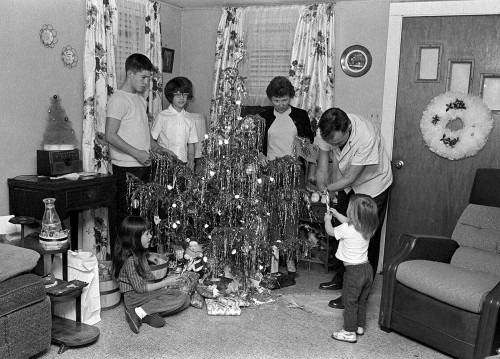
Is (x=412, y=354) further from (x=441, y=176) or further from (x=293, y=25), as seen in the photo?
(x=293, y=25)

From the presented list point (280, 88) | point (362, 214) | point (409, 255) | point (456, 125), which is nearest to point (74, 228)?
point (280, 88)

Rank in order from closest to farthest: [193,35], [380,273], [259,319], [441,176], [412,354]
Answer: [412,354], [259,319], [441,176], [380,273], [193,35]

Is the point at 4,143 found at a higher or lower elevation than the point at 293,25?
lower

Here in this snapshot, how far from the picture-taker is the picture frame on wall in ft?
16.0

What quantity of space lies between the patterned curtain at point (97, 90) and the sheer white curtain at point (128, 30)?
0.15 m

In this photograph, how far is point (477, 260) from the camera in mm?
3213

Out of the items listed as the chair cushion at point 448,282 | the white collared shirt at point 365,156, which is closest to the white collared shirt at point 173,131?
the white collared shirt at point 365,156

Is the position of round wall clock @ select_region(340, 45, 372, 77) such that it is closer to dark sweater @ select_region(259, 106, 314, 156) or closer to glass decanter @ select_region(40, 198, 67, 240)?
dark sweater @ select_region(259, 106, 314, 156)

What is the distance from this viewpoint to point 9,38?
3.38 m

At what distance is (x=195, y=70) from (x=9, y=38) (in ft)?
6.57

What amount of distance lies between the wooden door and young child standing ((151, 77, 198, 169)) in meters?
1.66

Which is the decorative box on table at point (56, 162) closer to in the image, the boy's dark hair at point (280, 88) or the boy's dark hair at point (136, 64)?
the boy's dark hair at point (136, 64)

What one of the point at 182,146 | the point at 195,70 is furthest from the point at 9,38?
the point at 195,70

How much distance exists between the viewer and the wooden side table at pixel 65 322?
9.25 ft
